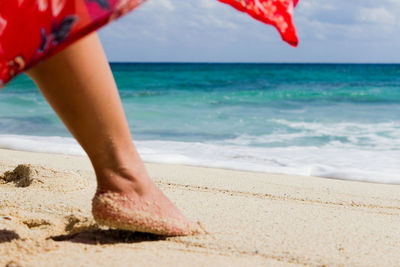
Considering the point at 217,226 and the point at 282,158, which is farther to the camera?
the point at 282,158

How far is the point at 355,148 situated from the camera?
173 inches

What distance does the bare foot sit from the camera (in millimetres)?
1167

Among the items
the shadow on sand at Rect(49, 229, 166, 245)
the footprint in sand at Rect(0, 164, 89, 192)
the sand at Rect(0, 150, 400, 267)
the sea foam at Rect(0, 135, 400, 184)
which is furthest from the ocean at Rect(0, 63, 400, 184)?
the shadow on sand at Rect(49, 229, 166, 245)

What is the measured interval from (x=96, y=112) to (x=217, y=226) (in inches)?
23.8

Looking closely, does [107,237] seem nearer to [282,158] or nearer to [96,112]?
[96,112]

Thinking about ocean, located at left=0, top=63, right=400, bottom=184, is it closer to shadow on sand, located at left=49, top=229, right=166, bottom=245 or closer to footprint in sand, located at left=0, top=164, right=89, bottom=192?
footprint in sand, located at left=0, top=164, right=89, bottom=192

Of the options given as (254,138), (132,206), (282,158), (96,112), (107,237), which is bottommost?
(254,138)

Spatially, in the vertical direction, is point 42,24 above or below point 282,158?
above

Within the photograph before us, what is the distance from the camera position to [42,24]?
2.42 ft

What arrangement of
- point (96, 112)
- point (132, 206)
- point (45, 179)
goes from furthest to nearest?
point (45, 179), point (132, 206), point (96, 112)

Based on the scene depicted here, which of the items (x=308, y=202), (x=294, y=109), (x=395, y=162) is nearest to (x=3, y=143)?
(x=308, y=202)

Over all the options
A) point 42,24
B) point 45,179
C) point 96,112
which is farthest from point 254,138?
point 42,24

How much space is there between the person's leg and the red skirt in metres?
0.17

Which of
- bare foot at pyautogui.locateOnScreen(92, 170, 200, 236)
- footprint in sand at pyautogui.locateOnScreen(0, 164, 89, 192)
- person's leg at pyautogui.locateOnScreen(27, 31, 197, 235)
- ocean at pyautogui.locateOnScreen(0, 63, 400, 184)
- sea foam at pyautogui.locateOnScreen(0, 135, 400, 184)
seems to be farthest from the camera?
ocean at pyautogui.locateOnScreen(0, 63, 400, 184)
